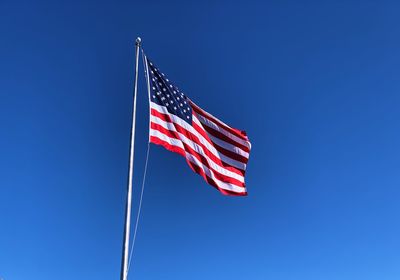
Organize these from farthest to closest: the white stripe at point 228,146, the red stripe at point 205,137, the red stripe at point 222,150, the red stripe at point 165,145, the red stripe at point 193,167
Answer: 1. the white stripe at point 228,146
2. the red stripe at point 222,150
3. the red stripe at point 205,137
4. the red stripe at point 193,167
5. the red stripe at point 165,145

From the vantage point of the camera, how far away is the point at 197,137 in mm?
16875

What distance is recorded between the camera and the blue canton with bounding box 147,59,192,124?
15.6m

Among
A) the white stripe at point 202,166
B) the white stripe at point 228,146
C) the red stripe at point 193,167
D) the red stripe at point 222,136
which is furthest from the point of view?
the white stripe at point 228,146

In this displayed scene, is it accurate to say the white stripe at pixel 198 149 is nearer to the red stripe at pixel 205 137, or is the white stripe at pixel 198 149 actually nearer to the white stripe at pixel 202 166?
the red stripe at pixel 205 137

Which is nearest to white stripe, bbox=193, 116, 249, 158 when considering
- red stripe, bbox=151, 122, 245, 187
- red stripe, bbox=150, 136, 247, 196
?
red stripe, bbox=151, 122, 245, 187

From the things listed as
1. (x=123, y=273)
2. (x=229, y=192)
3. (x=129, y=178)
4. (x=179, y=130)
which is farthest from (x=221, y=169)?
(x=123, y=273)

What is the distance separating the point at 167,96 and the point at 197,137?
1.80m

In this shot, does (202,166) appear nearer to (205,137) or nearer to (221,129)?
(205,137)

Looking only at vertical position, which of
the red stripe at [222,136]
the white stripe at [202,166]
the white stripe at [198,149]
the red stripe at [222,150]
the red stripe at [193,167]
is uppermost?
the red stripe at [222,136]

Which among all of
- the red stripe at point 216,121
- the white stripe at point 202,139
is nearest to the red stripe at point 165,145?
the white stripe at point 202,139

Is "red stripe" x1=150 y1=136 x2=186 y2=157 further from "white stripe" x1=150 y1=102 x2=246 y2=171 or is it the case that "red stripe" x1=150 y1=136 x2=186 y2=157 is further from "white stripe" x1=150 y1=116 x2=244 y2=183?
"white stripe" x1=150 y1=102 x2=246 y2=171

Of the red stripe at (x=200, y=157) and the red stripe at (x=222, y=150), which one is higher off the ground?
the red stripe at (x=222, y=150)

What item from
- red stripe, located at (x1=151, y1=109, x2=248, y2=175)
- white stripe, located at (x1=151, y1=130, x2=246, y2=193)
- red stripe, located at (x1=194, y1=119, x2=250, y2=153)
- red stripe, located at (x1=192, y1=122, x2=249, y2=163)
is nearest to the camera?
white stripe, located at (x1=151, y1=130, x2=246, y2=193)

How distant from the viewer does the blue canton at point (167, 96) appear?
15578 mm
